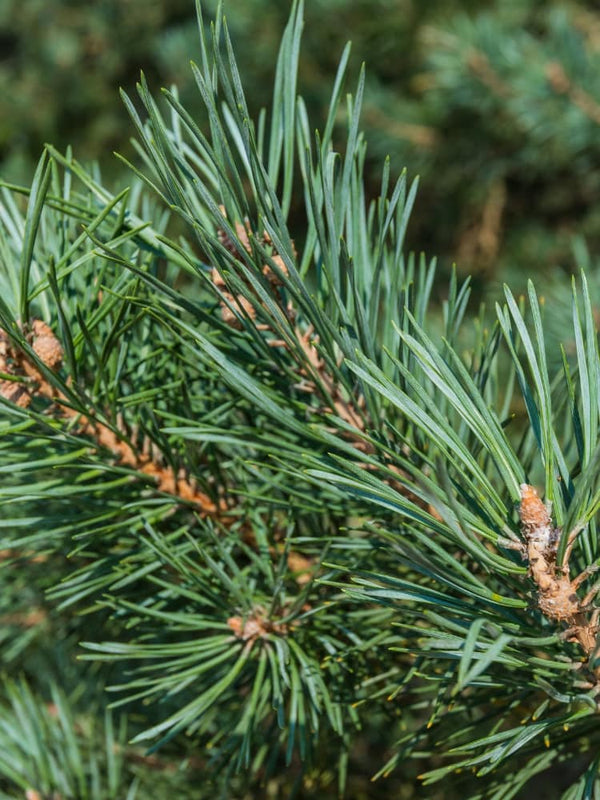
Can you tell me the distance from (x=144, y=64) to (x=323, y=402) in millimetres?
1840

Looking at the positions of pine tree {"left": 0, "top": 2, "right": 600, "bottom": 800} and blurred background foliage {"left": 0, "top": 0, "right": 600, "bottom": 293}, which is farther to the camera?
blurred background foliage {"left": 0, "top": 0, "right": 600, "bottom": 293}

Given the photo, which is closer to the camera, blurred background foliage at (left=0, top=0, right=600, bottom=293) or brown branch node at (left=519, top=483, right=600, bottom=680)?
brown branch node at (left=519, top=483, right=600, bottom=680)

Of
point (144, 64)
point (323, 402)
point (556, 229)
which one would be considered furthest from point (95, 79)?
point (323, 402)

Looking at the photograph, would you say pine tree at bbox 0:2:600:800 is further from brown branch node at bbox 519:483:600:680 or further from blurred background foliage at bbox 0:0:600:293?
blurred background foliage at bbox 0:0:600:293

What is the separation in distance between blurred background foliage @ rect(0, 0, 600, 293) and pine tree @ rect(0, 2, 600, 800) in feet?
2.10

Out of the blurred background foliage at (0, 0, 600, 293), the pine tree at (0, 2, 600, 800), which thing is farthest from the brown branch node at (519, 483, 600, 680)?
the blurred background foliage at (0, 0, 600, 293)

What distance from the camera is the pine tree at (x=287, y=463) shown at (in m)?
0.25

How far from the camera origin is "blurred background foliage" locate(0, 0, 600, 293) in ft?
3.08

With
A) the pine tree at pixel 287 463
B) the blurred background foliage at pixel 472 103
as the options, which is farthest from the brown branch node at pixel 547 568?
the blurred background foliage at pixel 472 103

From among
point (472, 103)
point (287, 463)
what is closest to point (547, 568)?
point (287, 463)

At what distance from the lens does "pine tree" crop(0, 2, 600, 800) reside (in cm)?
25

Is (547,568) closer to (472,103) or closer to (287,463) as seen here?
Result: (287,463)

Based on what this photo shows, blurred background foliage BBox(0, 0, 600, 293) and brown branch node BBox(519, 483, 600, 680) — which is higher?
blurred background foliage BBox(0, 0, 600, 293)

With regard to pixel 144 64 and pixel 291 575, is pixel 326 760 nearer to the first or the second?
pixel 291 575
